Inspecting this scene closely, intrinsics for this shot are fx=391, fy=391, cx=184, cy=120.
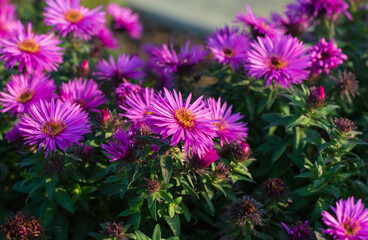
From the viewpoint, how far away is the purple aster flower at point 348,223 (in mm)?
1364

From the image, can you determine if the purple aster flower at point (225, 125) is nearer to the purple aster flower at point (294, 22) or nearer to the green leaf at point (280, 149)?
the green leaf at point (280, 149)

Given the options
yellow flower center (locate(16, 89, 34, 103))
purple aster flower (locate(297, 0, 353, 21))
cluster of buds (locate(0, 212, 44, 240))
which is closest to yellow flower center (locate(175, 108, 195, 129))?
cluster of buds (locate(0, 212, 44, 240))

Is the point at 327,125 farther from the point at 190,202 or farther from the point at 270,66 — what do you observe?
the point at 190,202

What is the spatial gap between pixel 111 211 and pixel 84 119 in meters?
0.75

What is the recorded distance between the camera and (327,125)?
2.00 m

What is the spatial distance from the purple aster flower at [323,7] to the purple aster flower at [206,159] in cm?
148

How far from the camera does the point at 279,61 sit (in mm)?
2174

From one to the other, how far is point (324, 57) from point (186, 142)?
126 centimetres

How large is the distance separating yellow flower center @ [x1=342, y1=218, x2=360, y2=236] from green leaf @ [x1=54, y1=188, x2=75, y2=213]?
1.21 metres

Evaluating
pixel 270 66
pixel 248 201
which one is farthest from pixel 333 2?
pixel 248 201

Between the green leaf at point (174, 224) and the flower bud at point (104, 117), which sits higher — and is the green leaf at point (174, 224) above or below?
below

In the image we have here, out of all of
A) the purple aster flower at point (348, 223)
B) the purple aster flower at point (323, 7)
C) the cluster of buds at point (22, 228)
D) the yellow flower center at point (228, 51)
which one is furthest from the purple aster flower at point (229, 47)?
the cluster of buds at point (22, 228)

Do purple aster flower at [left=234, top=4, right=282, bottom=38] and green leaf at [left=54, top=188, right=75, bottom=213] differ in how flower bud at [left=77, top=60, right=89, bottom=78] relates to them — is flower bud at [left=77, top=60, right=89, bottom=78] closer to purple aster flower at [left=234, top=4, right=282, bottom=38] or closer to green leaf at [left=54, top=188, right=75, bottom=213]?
green leaf at [left=54, top=188, right=75, bottom=213]

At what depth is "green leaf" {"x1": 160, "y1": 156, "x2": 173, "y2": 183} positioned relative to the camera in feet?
5.02
